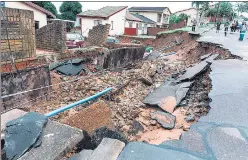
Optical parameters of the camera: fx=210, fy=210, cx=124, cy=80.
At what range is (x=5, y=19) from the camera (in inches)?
245

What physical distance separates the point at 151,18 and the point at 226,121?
40236mm

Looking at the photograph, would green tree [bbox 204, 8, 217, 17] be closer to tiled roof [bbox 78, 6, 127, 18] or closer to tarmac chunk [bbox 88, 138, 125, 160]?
tiled roof [bbox 78, 6, 127, 18]

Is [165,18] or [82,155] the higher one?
[165,18]

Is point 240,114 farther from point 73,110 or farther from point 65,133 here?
point 73,110

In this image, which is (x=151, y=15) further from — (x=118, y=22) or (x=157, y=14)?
(x=118, y=22)

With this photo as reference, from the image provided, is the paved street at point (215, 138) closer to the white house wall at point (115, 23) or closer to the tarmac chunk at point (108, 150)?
the tarmac chunk at point (108, 150)

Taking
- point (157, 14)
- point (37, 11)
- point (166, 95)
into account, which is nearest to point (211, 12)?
point (157, 14)

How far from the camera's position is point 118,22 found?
1165 inches

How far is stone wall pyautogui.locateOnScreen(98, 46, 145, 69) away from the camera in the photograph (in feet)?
34.4

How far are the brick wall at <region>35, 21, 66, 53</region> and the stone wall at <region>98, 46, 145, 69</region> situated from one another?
85.4 inches

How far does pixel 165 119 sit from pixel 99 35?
9.48 meters

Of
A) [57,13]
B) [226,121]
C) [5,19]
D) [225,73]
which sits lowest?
[226,121]

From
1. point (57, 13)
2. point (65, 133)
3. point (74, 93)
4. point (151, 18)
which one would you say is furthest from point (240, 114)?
point (151, 18)

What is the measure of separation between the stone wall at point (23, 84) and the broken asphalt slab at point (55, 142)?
343 centimetres
